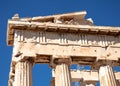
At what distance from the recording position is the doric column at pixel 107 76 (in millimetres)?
18153

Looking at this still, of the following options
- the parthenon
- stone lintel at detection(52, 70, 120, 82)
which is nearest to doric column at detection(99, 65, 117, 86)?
the parthenon

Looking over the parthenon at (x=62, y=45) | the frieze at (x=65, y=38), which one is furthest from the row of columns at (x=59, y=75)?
the frieze at (x=65, y=38)

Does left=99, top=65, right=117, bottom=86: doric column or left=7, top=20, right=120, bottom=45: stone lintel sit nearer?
left=99, top=65, right=117, bottom=86: doric column

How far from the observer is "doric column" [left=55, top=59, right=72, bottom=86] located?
1759 cm

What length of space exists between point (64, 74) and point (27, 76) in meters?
2.13

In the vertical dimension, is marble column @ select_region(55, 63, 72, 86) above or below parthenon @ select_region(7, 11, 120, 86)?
below

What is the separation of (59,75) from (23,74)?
6.86 feet

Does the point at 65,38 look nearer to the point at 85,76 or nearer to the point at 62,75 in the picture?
the point at 62,75

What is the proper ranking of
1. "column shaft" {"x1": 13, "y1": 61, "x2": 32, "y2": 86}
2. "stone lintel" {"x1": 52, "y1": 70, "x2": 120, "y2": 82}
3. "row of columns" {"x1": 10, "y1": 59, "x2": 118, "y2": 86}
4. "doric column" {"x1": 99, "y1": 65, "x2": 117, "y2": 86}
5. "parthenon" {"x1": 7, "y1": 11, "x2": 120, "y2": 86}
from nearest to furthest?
"column shaft" {"x1": 13, "y1": 61, "x2": 32, "y2": 86} → "row of columns" {"x1": 10, "y1": 59, "x2": 118, "y2": 86} → "parthenon" {"x1": 7, "y1": 11, "x2": 120, "y2": 86} → "doric column" {"x1": 99, "y1": 65, "x2": 117, "y2": 86} → "stone lintel" {"x1": 52, "y1": 70, "x2": 120, "y2": 82}

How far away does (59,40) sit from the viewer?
757 inches

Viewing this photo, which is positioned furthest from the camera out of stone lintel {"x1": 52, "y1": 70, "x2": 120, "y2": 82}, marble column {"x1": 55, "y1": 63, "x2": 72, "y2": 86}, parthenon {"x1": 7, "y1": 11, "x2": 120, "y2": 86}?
stone lintel {"x1": 52, "y1": 70, "x2": 120, "y2": 82}

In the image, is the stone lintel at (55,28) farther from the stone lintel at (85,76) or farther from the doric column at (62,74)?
the stone lintel at (85,76)

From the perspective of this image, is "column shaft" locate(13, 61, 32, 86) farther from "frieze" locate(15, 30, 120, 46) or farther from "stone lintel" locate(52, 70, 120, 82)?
"stone lintel" locate(52, 70, 120, 82)

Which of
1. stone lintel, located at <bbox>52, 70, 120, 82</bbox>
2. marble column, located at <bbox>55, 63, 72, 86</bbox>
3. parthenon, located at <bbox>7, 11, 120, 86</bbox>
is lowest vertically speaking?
stone lintel, located at <bbox>52, 70, 120, 82</bbox>
